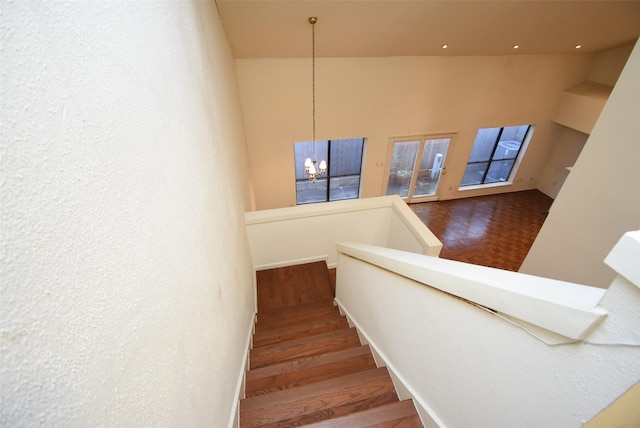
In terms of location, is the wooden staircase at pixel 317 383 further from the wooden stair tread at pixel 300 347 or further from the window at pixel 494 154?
the window at pixel 494 154

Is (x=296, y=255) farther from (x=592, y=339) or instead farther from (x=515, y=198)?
(x=515, y=198)

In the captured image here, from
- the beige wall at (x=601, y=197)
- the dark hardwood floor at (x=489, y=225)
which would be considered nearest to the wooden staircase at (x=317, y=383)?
the beige wall at (x=601, y=197)

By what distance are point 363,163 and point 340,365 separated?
15.4ft

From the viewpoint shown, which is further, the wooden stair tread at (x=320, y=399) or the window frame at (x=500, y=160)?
the window frame at (x=500, y=160)

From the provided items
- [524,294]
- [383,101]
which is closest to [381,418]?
[524,294]

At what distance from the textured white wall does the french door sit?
5626 mm

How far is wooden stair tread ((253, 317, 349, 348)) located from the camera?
269 cm

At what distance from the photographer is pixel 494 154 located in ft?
22.6

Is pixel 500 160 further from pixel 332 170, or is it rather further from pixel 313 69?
pixel 313 69

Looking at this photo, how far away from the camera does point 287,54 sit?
450 cm

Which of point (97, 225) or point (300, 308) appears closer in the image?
point (97, 225)

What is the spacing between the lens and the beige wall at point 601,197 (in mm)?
1751

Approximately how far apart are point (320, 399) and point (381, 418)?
1.31 ft

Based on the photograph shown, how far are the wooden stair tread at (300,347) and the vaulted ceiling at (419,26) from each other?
11.4 feet
